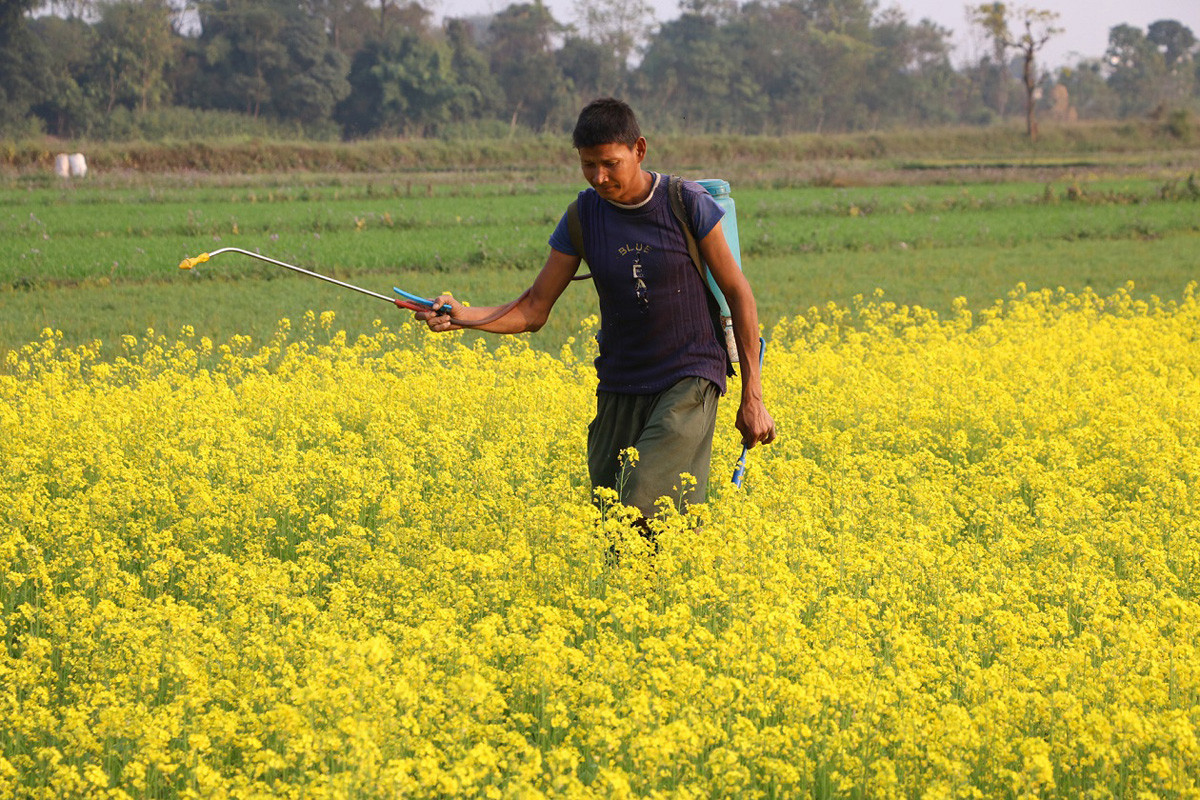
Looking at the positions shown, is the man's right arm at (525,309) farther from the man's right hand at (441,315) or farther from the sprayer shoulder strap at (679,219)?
the sprayer shoulder strap at (679,219)

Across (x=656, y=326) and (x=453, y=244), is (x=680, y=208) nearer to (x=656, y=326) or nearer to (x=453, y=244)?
(x=656, y=326)

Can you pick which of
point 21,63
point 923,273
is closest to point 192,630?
point 923,273

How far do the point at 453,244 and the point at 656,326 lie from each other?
49.8ft

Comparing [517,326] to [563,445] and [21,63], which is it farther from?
[21,63]

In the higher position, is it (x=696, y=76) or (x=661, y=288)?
(x=696, y=76)

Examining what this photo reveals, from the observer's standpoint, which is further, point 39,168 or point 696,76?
point 696,76

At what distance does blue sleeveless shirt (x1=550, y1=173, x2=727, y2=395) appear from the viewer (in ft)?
16.2

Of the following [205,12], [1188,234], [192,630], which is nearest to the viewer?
[192,630]

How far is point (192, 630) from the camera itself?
430cm

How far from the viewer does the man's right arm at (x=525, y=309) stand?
17.1ft

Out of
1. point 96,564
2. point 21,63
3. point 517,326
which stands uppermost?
point 21,63

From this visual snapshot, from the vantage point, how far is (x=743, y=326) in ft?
16.7

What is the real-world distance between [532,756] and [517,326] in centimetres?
245

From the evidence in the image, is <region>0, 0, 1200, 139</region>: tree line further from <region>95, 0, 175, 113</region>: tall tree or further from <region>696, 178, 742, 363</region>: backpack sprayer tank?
<region>696, 178, 742, 363</region>: backpack sprayer tank
